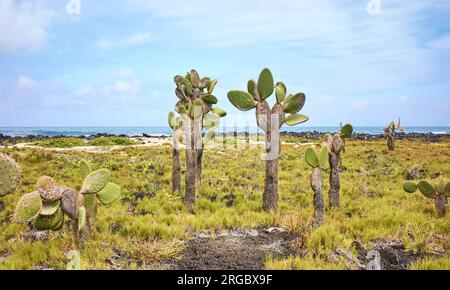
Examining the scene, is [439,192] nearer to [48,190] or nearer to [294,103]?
[294,103]

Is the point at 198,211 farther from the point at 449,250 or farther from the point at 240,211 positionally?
the point at 449,250

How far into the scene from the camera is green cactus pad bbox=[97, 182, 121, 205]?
732 centimetres

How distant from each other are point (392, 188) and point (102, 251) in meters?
10.4

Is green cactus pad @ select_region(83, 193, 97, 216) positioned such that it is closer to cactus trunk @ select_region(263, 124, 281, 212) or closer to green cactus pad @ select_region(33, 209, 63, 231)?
green cactus pad @ select_region(33, 209, 63, 231)

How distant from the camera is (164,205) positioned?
1040cm

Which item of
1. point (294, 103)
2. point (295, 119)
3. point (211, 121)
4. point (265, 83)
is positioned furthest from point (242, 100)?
point (211, 121)

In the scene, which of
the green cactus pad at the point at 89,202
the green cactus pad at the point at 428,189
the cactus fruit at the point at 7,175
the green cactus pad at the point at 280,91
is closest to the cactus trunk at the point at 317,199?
the green cactus pad at the point at 280,91

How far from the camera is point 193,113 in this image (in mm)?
10367

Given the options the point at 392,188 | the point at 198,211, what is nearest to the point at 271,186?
the point at 198,211

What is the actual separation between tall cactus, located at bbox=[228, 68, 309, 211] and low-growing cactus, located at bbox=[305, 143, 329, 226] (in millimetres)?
1275

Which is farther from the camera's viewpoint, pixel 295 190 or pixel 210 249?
pixel 295 190

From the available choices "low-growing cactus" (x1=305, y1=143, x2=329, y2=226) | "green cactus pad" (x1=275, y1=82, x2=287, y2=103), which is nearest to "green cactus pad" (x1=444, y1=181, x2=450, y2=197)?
"low-growing cactus" (x1=305, y1=143, x2=329, y2=226)

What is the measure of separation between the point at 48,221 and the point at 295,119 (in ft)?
20.4
